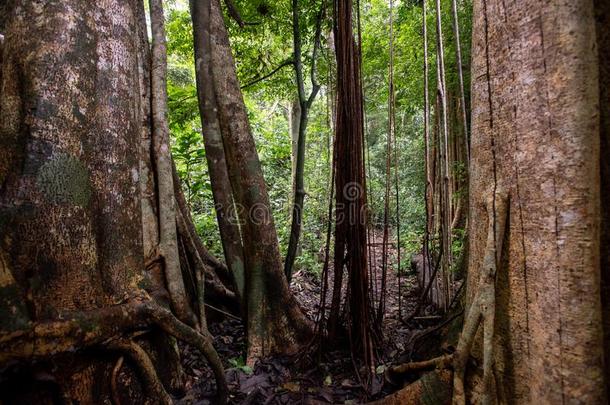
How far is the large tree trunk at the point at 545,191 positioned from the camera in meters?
1.08

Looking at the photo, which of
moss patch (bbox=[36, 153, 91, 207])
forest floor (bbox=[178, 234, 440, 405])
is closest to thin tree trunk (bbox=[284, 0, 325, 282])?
forest floor (bbox=[178, 234, 440, 405])

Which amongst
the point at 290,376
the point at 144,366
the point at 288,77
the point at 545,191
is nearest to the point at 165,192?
the point at 144,366

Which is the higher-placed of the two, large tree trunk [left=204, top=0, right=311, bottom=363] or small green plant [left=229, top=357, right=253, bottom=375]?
large tree trunk [left=204, top=0, right=311, bottom=363]

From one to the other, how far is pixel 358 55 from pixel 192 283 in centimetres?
223

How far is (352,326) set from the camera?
2.70 m

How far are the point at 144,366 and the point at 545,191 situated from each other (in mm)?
1807

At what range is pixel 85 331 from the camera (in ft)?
4.49

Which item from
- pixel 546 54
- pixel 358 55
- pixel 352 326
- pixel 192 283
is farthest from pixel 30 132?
pixel 352 326

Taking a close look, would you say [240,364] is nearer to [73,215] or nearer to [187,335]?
[187,335]

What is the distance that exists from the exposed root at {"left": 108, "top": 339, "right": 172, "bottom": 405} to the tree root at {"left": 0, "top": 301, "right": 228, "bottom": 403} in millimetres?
55

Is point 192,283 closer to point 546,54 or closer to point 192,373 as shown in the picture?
point 192,373

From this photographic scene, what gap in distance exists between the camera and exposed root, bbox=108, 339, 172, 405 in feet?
5.15

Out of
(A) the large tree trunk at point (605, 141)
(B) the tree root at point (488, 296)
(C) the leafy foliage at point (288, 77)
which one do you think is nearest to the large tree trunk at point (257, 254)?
(C) the leafy foliage at point (288, 77)

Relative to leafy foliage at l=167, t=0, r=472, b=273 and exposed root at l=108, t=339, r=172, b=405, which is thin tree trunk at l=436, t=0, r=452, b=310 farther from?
exposed root at l=108, t=339, r=172, b=405
